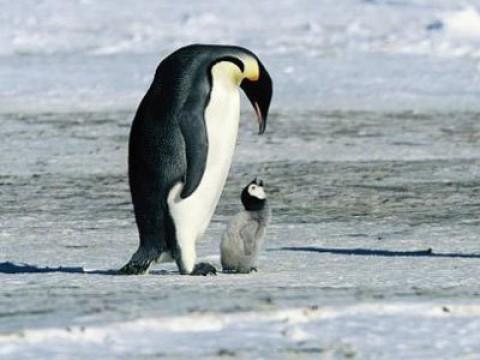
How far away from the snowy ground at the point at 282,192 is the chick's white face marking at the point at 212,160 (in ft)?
0.62

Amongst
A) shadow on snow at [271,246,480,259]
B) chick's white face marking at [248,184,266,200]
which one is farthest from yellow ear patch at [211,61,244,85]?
shadow on snow at [271,246,480,259]

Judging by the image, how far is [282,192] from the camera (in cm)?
864


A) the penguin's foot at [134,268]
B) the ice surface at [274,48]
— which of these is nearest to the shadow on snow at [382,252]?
the penguin's foot at [134,268]

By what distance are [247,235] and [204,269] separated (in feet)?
0.69

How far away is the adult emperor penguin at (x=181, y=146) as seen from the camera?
586 cm

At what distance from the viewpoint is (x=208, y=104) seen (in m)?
5.96

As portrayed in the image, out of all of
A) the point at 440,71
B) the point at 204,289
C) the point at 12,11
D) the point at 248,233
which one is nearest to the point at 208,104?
the point at 248,233

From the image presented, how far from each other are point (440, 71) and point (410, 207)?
785cm

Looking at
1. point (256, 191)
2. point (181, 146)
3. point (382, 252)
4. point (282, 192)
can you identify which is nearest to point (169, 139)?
point (181, 146)

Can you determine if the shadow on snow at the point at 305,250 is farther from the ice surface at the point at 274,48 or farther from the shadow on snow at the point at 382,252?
the ice surface at the point at 274,48

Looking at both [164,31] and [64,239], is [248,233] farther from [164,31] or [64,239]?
[164,31]

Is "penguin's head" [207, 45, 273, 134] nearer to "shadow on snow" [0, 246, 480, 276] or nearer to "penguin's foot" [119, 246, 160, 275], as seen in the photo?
"shadow on snow" [0, 246, 480, 276]

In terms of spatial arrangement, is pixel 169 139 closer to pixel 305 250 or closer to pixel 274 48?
pixel 305 250

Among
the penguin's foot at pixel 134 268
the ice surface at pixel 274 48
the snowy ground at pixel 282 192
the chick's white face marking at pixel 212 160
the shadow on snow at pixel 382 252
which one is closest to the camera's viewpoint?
the snowy ground at pixel 282 192
